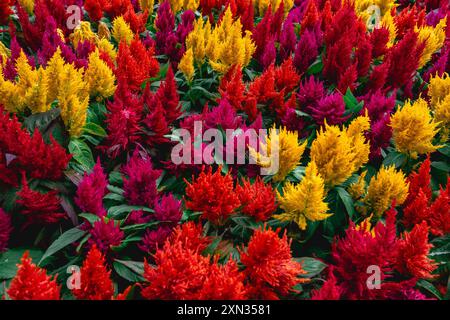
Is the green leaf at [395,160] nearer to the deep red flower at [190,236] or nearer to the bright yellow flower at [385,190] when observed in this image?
the bright yellow flower at [385,190]

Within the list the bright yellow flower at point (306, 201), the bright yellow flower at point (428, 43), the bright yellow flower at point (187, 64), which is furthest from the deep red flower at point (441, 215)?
the bright yellow flower at point (187, 64)

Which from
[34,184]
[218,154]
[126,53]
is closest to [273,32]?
[126,53]

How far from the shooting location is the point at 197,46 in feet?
8.79

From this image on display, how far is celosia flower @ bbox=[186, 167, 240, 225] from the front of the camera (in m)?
1.60

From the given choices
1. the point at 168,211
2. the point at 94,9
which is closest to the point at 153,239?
the point at 168,211

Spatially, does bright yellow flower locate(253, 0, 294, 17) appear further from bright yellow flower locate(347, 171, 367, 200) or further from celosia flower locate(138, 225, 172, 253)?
celosia flower locate(138, 225, 172, 253)

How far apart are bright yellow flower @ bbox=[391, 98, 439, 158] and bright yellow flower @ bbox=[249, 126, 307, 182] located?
0.55 meters

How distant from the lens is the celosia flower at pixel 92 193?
5.43 feet

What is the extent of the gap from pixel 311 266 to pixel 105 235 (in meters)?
0.78

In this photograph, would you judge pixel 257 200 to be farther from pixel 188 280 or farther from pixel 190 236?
pixel 188 280

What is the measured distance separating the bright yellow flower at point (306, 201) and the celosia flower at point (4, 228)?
1034 millimetres

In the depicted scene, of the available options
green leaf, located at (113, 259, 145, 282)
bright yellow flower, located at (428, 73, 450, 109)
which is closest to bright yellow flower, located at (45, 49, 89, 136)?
green leaf, located at (113, 259, 145, 282)

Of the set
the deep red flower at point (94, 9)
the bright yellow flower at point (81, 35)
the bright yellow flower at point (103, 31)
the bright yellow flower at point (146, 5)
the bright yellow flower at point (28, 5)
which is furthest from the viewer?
the bright yellow flower at point (146, 5)
